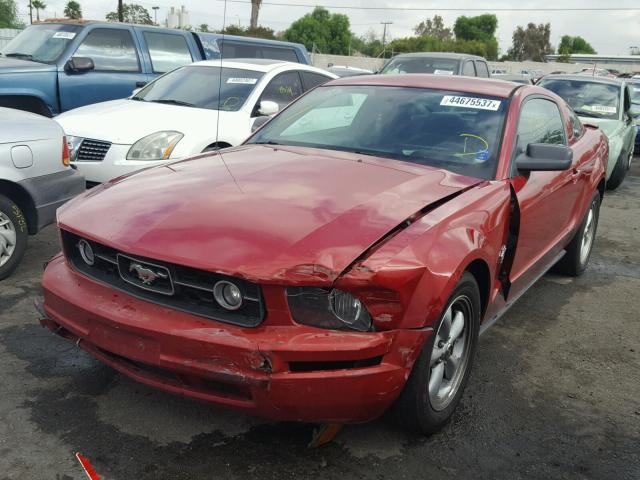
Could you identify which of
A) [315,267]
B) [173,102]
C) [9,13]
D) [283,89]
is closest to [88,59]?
[173,102]

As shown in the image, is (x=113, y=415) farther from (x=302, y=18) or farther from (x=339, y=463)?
(x=302, y=18)

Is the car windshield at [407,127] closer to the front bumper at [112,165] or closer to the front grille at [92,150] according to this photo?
the front bumper at [112,165]

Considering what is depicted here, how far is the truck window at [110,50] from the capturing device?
8.76 meters

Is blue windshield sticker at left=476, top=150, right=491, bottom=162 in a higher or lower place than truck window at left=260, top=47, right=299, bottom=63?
lower

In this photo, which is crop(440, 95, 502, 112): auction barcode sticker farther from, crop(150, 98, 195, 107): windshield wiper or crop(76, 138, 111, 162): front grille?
crop(150, 98, 195, 107): windshield wiper

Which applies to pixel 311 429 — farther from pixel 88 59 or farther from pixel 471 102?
pixel 88 59

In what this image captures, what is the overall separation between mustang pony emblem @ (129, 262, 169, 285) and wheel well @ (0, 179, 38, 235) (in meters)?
2.40

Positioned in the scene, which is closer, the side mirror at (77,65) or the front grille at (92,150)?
the front grille at (92,150)

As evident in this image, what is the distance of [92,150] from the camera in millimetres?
5957

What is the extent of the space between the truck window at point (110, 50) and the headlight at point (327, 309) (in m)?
7.36

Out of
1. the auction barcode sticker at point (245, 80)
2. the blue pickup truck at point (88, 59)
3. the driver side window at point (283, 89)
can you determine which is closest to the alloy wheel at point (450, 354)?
the driver side window at point (283, 89)

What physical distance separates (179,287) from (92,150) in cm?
389

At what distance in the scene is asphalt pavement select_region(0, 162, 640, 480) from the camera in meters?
2.63

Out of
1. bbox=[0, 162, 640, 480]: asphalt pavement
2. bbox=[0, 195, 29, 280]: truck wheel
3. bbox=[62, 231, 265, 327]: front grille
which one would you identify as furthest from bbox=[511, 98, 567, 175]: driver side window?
bbox=[0, 195, 29, 280]: truck wheel
